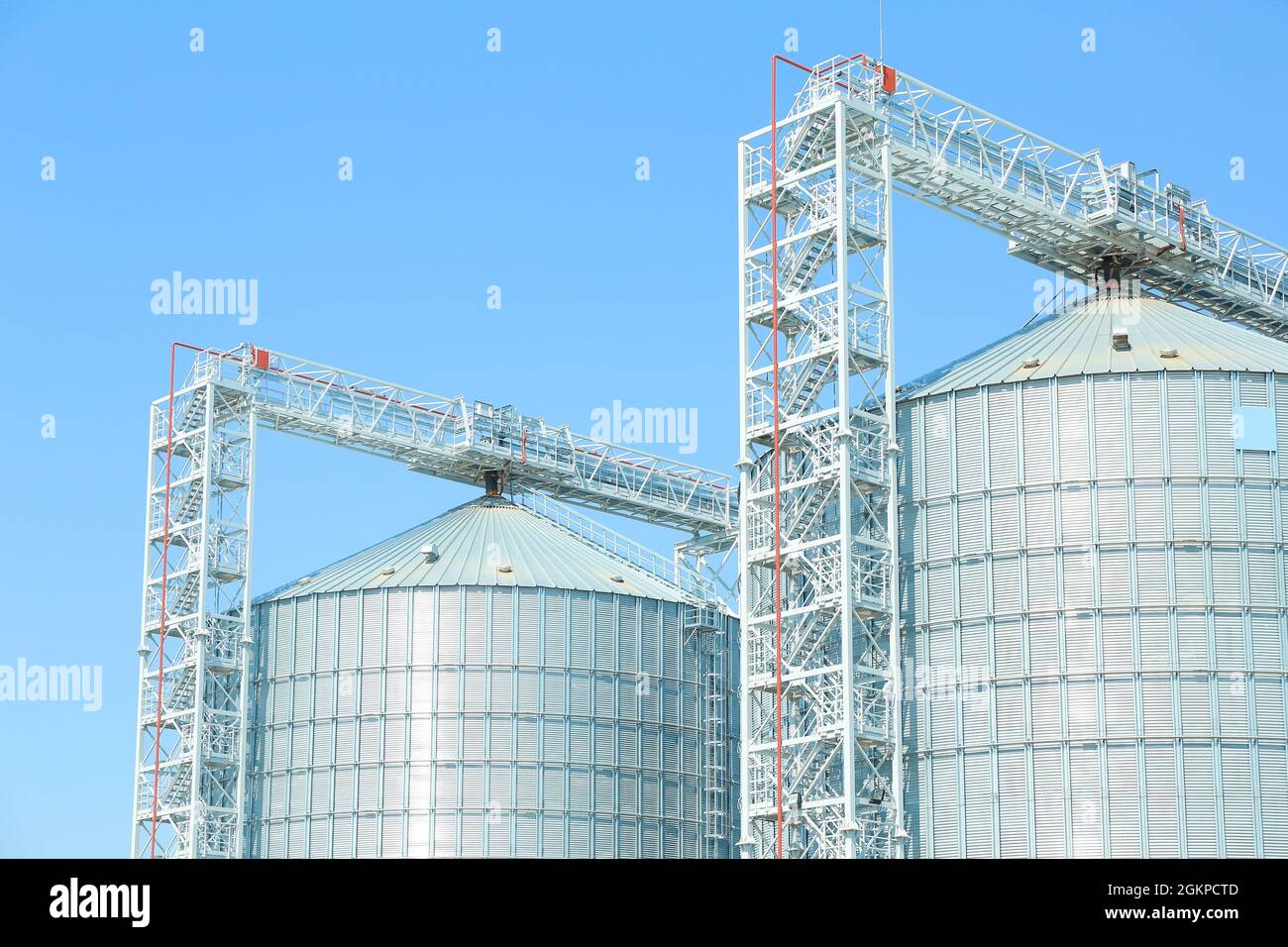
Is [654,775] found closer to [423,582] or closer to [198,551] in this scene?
[423,582]

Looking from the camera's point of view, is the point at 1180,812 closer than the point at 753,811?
Yes

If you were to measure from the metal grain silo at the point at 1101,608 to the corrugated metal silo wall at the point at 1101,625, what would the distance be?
0.05 meters

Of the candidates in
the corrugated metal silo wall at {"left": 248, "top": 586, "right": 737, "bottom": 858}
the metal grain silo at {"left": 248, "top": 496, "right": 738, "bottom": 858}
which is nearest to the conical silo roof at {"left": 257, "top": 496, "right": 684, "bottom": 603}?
the metal grain silo at {"left": 248, "top": 496, "right": 738, "bottom": 858}

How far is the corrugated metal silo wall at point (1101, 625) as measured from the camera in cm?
5578

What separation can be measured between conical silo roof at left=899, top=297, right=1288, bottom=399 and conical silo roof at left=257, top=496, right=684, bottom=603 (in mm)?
20367

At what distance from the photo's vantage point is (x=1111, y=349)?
6162cm

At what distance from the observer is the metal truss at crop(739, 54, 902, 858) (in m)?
57.9

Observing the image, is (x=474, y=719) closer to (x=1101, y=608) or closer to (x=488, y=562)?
(x=488, y=562)

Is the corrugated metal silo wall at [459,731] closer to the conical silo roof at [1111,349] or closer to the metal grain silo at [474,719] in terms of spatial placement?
the metal grain silo at [474,719]

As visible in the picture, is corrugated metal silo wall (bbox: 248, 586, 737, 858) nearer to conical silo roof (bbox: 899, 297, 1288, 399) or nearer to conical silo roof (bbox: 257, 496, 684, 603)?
conical silo roof (bbox: 257, 496, 684, 603)

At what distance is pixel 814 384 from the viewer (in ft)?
200
